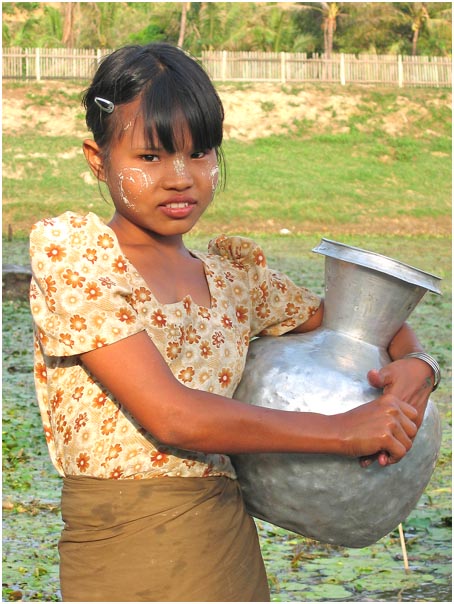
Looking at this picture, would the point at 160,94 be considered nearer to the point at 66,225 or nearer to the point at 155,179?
the point at 155,179

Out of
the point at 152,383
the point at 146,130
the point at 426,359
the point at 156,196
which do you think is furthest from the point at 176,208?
the point at 426,359

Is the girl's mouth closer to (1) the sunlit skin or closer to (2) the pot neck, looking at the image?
(1) the sunlit skin

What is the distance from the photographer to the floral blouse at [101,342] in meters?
1.86

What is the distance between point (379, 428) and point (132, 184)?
65cm

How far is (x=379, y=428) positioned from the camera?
1863 mm

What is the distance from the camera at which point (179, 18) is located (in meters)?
34.0

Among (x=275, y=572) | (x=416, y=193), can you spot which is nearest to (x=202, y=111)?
(x=275, y=572)

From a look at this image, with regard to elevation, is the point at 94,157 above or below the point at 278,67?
below

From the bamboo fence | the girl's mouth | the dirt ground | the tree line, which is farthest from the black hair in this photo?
the tree line

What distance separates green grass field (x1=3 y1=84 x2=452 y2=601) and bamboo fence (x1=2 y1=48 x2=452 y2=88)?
1.51 m

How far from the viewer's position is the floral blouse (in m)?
1.86

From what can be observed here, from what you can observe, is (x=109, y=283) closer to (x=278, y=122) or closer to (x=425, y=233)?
(x=425, y=233)

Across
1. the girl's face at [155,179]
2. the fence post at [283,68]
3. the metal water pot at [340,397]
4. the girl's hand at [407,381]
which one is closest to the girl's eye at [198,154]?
the girl's face at [155,179]

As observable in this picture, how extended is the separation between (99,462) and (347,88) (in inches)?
1090
